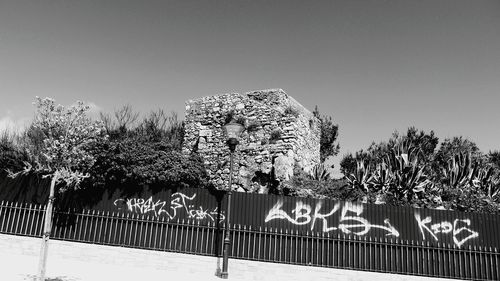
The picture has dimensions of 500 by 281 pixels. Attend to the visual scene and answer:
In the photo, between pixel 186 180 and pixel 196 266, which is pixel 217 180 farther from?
pixel 196 266

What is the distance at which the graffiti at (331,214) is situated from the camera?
1045 cm

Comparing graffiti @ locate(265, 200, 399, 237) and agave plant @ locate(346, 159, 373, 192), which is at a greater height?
agave plant @ locate(346, 159, 373, 192)

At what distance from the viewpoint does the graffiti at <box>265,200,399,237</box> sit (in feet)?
34.3

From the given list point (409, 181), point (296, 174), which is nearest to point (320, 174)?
point (296, 174)

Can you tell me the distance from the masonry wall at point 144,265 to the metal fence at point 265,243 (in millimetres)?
252

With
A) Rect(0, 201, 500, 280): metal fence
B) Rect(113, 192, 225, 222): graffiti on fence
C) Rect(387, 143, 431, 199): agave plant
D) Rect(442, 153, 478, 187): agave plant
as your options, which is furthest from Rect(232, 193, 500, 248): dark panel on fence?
Rect(442, 153, 478, 187): agave plant

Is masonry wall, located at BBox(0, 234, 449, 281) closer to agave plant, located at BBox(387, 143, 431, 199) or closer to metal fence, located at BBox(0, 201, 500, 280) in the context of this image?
metal fence, located at BBox(0, 201, 500, 280)

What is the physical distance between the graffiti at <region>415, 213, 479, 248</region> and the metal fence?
1.03 ft

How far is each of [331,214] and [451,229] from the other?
3.37 meters

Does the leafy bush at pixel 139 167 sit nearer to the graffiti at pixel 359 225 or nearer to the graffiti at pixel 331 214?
the graffiti at pixel 331 214

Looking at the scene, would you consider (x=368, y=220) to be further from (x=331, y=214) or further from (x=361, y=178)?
(x=361, y=178)

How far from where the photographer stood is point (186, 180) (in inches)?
480

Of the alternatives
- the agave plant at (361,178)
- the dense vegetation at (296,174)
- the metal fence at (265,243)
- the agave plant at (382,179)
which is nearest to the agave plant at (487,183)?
the dense vegetation at (296,174)

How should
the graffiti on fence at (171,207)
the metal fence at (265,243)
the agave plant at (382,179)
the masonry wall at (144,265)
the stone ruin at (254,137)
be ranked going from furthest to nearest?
the stone ruin at (254,137)
the agave plant at (382,179)
the graffiti on fence at (171,207)
the metal fence at (265,243)
the masonry wall at (144,265)
